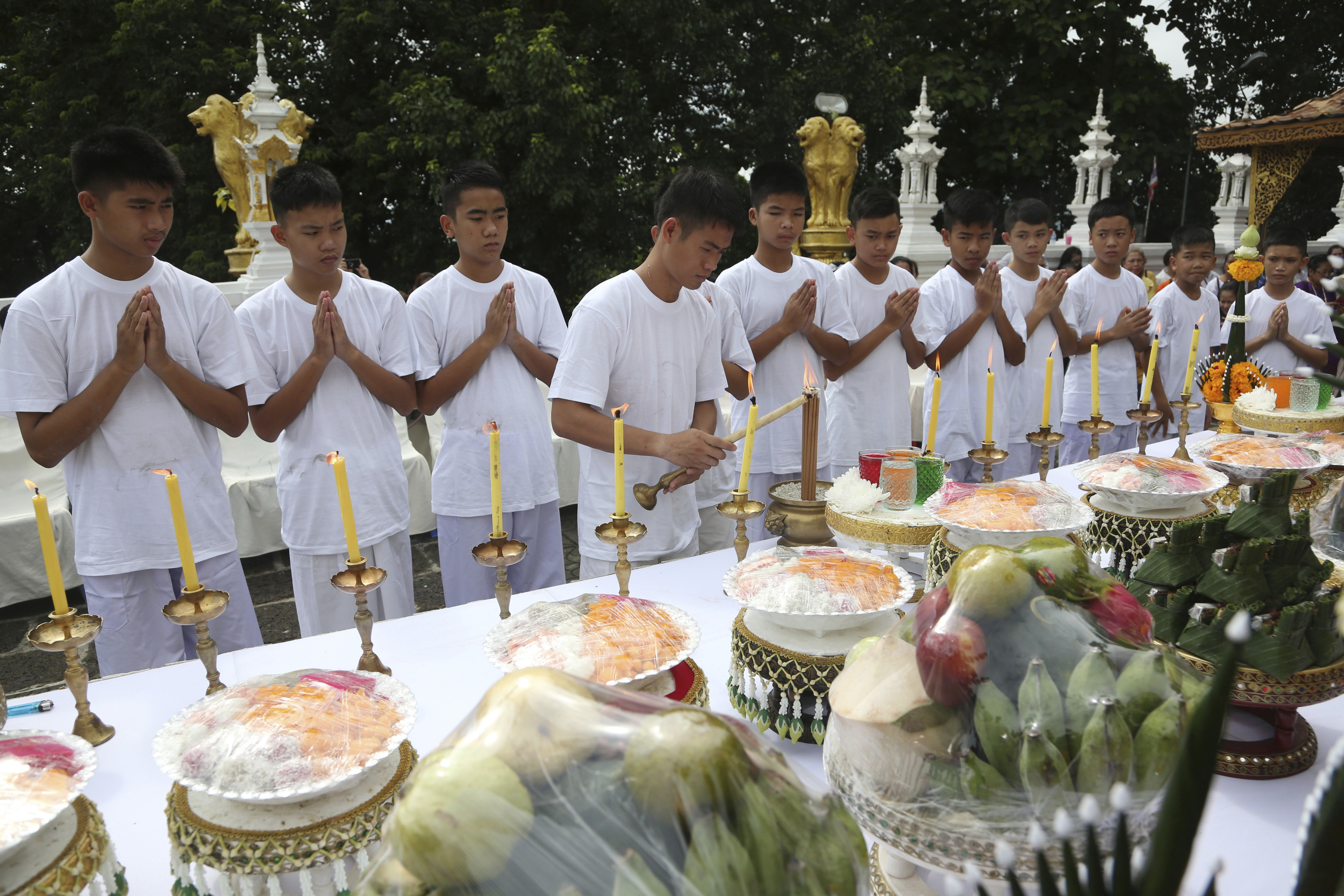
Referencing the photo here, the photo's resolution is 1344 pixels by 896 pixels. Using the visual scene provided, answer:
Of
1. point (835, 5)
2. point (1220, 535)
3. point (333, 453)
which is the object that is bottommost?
point (1220, 535)

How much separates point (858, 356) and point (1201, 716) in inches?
134

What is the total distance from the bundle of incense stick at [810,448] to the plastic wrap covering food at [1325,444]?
1.48 meters

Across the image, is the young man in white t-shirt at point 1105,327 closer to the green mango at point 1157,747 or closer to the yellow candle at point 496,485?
the yellow candle at point 496,485

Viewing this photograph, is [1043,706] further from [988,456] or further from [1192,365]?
[1192,365]

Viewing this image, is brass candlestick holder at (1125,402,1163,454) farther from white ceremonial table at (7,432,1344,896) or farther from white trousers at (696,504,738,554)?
white ceremonial table at (7,432,1344,896)

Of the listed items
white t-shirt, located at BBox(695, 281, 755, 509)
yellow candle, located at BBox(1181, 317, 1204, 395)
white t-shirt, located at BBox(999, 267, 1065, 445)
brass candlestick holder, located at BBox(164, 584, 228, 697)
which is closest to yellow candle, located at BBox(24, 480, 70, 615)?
brass candlestick holder, located at BBox(164, 584, 228, 697)

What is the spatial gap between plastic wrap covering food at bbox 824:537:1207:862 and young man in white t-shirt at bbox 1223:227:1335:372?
14.0ft

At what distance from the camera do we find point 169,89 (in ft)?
37.2

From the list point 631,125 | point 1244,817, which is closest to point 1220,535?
point 1244,817

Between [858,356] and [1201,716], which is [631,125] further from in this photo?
[1201,716]

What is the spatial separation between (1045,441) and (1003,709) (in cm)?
182

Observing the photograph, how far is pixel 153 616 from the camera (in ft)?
7.93

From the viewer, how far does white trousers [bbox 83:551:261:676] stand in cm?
236

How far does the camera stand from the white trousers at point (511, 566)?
117 inches
